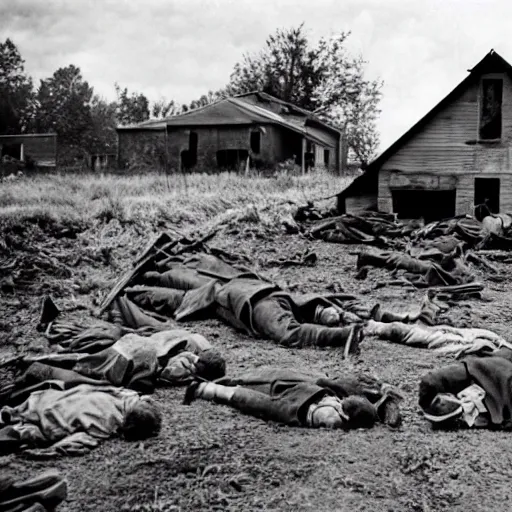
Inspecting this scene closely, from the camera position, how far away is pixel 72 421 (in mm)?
4801

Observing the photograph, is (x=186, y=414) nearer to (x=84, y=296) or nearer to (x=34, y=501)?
(x=34, y=501)

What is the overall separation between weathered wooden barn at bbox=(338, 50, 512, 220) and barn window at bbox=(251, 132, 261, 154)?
14.9 meters

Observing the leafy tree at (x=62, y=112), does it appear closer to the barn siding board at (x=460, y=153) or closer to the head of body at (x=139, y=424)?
the barn siding board at (x=460, y=153)

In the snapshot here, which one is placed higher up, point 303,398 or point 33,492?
point 303,398

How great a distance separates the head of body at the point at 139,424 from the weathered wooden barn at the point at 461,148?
13.7 metres

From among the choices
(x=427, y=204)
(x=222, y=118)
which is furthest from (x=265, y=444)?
(x=222, y=118)

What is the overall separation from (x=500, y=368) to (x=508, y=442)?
61cm

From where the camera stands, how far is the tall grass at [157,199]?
15.9 metres

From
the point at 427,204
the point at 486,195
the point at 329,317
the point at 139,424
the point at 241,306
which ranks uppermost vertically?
the point at 486,195

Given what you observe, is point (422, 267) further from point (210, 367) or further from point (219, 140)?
point (219, 140)

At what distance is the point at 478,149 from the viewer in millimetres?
17438

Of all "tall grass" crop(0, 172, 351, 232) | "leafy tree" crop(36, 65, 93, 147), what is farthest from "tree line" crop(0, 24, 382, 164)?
"tall grass" crop(0, 172, 351, 232)

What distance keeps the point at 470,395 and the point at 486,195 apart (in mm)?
15294

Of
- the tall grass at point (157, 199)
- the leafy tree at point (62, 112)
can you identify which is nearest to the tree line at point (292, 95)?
the leafy tree at point (62, 112)
